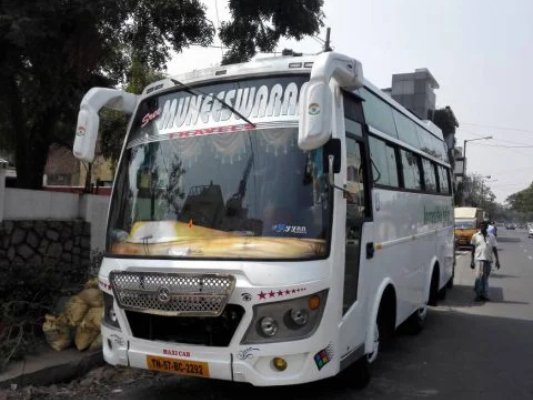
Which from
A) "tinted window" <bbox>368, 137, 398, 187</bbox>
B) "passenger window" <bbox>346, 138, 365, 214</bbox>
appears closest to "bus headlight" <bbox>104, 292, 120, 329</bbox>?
"passenger window" <bbox>346, 138, 365, 214</bbox>


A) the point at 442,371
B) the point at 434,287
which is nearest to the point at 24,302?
the point at 442,371

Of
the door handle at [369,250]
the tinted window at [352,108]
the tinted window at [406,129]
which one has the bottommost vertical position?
the door handle at [369,250]

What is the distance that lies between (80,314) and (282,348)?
10.5 feet

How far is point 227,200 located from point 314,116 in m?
1.09

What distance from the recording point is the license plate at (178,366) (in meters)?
4.46

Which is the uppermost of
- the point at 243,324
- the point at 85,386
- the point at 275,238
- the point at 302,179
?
the point at 302,179

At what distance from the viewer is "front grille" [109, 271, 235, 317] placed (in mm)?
4312

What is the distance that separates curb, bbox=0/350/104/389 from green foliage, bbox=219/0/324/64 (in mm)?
6903

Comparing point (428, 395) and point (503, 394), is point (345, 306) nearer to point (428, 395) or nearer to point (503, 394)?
point (428, 395)

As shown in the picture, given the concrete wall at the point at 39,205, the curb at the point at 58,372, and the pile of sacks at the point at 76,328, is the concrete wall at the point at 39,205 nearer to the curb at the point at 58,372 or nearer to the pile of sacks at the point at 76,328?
the pile of sacks at the point at 76,328

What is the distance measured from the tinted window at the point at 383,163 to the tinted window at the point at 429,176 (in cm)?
210

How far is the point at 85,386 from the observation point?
5.82m

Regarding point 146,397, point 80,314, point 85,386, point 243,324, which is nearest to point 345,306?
point 243,324

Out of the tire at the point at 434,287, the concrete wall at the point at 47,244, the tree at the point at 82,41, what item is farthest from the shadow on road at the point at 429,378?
the tree at the point at 82,41
